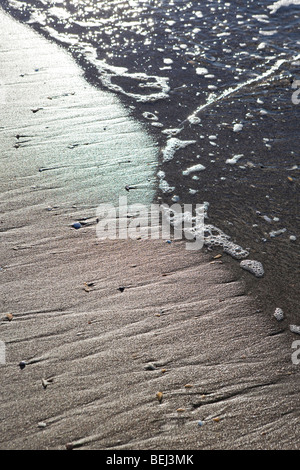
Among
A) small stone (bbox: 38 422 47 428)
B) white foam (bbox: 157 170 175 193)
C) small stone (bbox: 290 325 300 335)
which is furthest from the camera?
white foam (bbox: 157 170 175 193)

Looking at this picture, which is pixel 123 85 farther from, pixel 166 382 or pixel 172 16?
pixel 166 382

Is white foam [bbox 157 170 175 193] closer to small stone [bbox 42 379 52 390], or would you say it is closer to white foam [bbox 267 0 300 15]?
small stone [bbox 42 379 52 390]

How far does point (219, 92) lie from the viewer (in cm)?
588

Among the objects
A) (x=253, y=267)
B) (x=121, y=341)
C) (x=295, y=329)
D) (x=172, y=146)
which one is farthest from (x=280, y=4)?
(x=121, y=341)

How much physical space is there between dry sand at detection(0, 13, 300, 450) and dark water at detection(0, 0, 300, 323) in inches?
17.2

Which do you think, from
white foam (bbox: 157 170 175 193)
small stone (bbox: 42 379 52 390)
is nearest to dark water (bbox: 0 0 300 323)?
white foam (bbox: 157 170 175 193)

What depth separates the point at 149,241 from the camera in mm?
3807

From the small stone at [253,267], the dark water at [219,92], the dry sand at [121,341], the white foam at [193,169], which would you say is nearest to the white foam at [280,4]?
the dark water at [219,92]

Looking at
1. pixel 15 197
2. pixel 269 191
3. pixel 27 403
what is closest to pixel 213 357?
pixel 27 403

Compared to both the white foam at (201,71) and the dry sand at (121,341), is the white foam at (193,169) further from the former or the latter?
the white foam at (201,71)

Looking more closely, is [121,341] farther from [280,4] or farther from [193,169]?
[280,4]

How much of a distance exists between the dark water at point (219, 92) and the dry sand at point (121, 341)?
437mm

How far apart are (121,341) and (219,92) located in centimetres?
410

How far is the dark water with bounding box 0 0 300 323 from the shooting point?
4023mm
